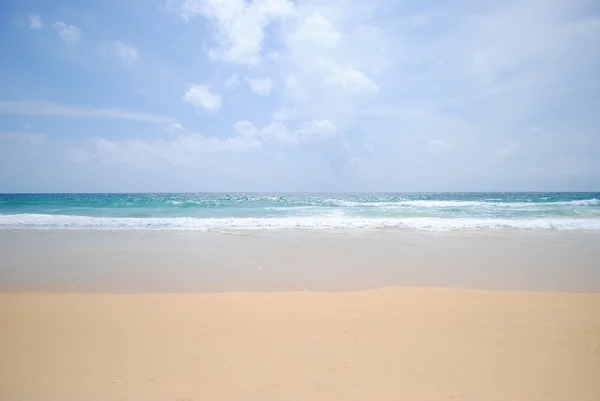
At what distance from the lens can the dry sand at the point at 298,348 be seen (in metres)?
2.70

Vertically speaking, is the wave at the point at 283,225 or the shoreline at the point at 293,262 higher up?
the wave at the point at 283,225

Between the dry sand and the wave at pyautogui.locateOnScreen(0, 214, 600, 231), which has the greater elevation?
the wave at pyautogui.locateOnScreen(0, 214, 600, 231)

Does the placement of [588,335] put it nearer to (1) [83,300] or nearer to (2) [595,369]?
(2) [595,369]

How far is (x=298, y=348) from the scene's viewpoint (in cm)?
333

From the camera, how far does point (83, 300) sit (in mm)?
4848

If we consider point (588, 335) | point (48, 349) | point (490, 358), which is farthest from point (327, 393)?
point (588, 335)

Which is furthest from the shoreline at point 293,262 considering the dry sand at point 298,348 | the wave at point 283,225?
the wave at point 283,225

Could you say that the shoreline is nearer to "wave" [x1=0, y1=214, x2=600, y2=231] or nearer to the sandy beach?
the sandy beach

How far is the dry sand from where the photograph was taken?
270 centimetres

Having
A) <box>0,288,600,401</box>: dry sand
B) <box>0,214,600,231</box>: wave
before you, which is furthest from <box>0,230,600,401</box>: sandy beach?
<box>0,214,600,231</box>: wave

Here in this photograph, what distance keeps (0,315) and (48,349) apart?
1.67 m

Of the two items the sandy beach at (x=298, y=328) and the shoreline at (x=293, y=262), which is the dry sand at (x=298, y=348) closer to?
the sandy beach at (x=298, y=328)

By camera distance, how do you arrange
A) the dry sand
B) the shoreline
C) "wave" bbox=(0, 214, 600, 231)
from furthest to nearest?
"wave" bbox=(0, 214, 600, 231)
the shoreline
the dry sand

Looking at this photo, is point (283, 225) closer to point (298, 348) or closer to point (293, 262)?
point (293, 262)
